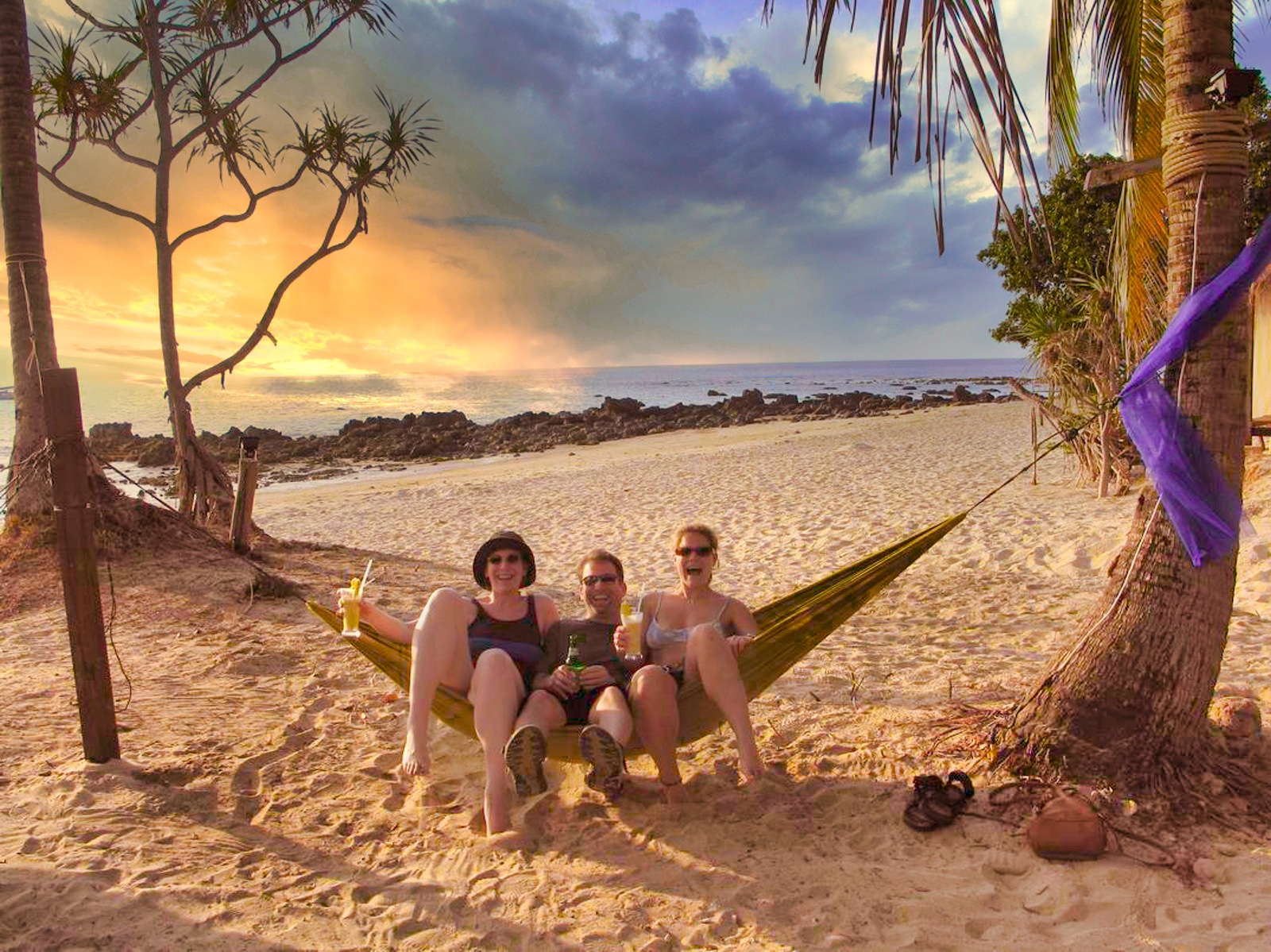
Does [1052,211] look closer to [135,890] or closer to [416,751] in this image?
[416,751]

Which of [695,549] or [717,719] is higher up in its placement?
[695,549]

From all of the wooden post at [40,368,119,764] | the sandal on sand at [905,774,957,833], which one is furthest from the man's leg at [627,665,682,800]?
the wooden post at [40,368,119,764]

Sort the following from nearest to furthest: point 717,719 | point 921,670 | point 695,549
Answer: point 717,719 < point 695,549 < point 921,670

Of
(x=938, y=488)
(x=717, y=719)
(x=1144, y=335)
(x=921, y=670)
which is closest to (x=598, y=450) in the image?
(x=938, y=488)

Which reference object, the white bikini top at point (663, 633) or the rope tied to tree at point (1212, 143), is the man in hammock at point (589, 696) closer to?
the white bikini top at point (663, 633)

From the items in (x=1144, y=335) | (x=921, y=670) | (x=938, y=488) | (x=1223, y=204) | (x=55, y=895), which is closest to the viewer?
(x=55, y=895)

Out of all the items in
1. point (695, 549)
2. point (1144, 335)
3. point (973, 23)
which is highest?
point (973, 23)

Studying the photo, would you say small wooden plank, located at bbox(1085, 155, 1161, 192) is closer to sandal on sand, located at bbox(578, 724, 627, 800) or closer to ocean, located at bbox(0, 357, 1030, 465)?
sandal on sand, located at bbox(578, 724, 627, 800)

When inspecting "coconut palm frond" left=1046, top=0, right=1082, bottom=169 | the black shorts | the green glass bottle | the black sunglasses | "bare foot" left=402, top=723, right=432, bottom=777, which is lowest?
"bare foot" left=402, top=723, right=432, bottom=777

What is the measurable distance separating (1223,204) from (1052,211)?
870 centimetres

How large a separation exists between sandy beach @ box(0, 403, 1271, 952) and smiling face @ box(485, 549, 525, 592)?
24.1 inches

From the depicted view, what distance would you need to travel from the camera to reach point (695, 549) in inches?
97.1

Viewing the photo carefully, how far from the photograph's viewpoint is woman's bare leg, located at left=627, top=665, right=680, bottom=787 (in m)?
2.18

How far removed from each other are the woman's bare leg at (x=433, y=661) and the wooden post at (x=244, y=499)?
347 centimetres
